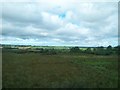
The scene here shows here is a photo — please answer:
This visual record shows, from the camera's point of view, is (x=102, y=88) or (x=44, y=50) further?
(x=44, y=50)

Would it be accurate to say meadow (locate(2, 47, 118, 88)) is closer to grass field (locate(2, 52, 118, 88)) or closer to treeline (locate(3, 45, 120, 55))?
grass field (locate(2, 52, 118, 88))

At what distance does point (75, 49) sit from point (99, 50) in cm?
527

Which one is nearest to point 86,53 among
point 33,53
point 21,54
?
point 33,53

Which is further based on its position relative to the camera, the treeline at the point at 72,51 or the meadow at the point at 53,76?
the treeline at the point at 72,51

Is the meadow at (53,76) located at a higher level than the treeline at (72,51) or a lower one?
lower

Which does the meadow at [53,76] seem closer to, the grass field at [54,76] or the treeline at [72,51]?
the grass field at [54,76]

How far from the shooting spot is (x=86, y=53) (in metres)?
34.4

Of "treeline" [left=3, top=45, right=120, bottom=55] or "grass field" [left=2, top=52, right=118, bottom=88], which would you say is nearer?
"grass field" [left=2, top=52, right=118, bottom=88]

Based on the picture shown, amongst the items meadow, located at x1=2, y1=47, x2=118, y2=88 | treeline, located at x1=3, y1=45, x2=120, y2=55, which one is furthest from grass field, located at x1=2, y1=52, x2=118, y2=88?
treeline, located at x1=3, y1=45, x2=120, y2=55

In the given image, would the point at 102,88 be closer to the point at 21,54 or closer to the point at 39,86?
the point at 39,86

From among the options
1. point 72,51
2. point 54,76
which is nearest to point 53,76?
point 54,76

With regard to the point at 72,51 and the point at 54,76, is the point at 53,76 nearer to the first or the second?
the point at 54,76

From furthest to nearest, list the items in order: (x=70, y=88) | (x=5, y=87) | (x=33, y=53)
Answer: (x=33, y=53), (x=5, y=87), (x=70, y=88)

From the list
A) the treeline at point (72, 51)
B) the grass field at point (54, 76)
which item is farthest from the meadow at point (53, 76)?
the treeline at point (72, 51)
